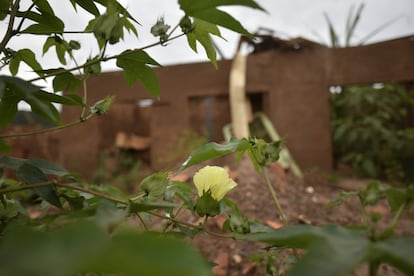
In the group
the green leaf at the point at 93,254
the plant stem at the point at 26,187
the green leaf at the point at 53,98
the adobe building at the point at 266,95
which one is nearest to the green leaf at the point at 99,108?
the green leaf at the point at 53,98

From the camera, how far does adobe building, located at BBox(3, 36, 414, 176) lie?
3006 mm

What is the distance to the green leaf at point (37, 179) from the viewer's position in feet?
1.21

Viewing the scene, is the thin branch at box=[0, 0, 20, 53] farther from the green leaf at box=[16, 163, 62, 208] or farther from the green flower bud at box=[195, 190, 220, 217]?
the green flower bud at box=[195, 190, 220, 217]

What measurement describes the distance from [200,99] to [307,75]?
1121mm

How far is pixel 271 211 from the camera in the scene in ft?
5.48

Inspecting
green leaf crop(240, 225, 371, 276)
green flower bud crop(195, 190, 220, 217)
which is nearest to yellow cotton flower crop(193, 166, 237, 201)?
green flower bud crop(195, 190, 220, 217)

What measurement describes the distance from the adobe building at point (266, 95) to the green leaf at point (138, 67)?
2.73 meters

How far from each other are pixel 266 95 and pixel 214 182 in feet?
9.79

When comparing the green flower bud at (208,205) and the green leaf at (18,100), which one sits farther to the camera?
the green flower bud at (208,205)

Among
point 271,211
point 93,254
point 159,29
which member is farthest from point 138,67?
point 271,211

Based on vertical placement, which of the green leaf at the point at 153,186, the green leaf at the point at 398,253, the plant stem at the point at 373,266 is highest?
the green leaf at the point at 153,186

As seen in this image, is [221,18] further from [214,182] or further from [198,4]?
[214,182]

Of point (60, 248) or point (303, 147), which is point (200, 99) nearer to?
point (303, 147)

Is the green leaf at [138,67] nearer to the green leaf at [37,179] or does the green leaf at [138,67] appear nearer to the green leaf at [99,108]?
the green leaf at [99,108]
